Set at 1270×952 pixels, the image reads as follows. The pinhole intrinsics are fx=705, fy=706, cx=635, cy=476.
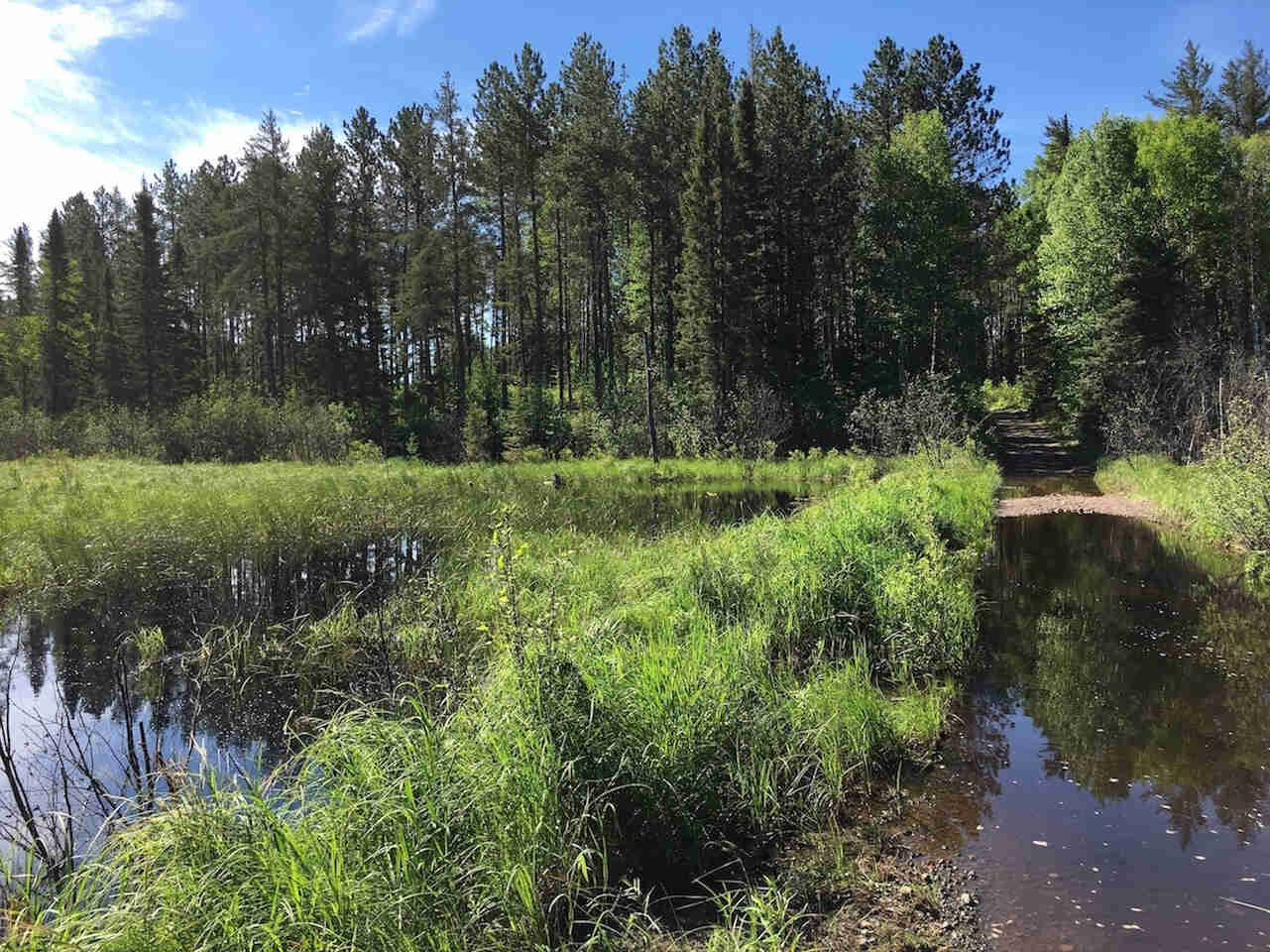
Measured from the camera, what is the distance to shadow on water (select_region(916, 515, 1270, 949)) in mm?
3994

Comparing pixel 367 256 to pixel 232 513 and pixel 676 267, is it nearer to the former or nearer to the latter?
pixel 676 267

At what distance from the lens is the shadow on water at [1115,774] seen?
3.99 meters

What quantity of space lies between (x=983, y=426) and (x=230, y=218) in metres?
44.2

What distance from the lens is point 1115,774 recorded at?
5586 mm

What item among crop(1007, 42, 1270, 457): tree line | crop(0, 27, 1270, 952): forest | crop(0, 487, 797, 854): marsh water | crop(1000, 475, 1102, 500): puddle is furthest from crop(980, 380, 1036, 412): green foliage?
crop(0, 487, 797, 854): marsh water

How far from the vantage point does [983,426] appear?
36.6 m

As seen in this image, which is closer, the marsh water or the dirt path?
the marsh water

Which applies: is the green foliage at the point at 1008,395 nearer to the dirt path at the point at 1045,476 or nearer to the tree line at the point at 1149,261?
the dirt path at the point at 1045,476

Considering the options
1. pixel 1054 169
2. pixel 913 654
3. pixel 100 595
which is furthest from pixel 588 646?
pixel 1054 169

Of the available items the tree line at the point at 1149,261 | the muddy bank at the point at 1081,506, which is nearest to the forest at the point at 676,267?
the tree line at the point at 1149,261

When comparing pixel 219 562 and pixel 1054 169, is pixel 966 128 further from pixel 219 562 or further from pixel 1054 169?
pixel 219 562

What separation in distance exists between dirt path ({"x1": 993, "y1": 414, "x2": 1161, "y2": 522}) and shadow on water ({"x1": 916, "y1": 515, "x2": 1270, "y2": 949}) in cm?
1056

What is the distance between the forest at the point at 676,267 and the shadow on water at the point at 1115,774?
860 inches

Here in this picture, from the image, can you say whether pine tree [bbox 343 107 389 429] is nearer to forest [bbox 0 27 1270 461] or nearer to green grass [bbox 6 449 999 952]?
forest [bbox 0 27 1270 461]
